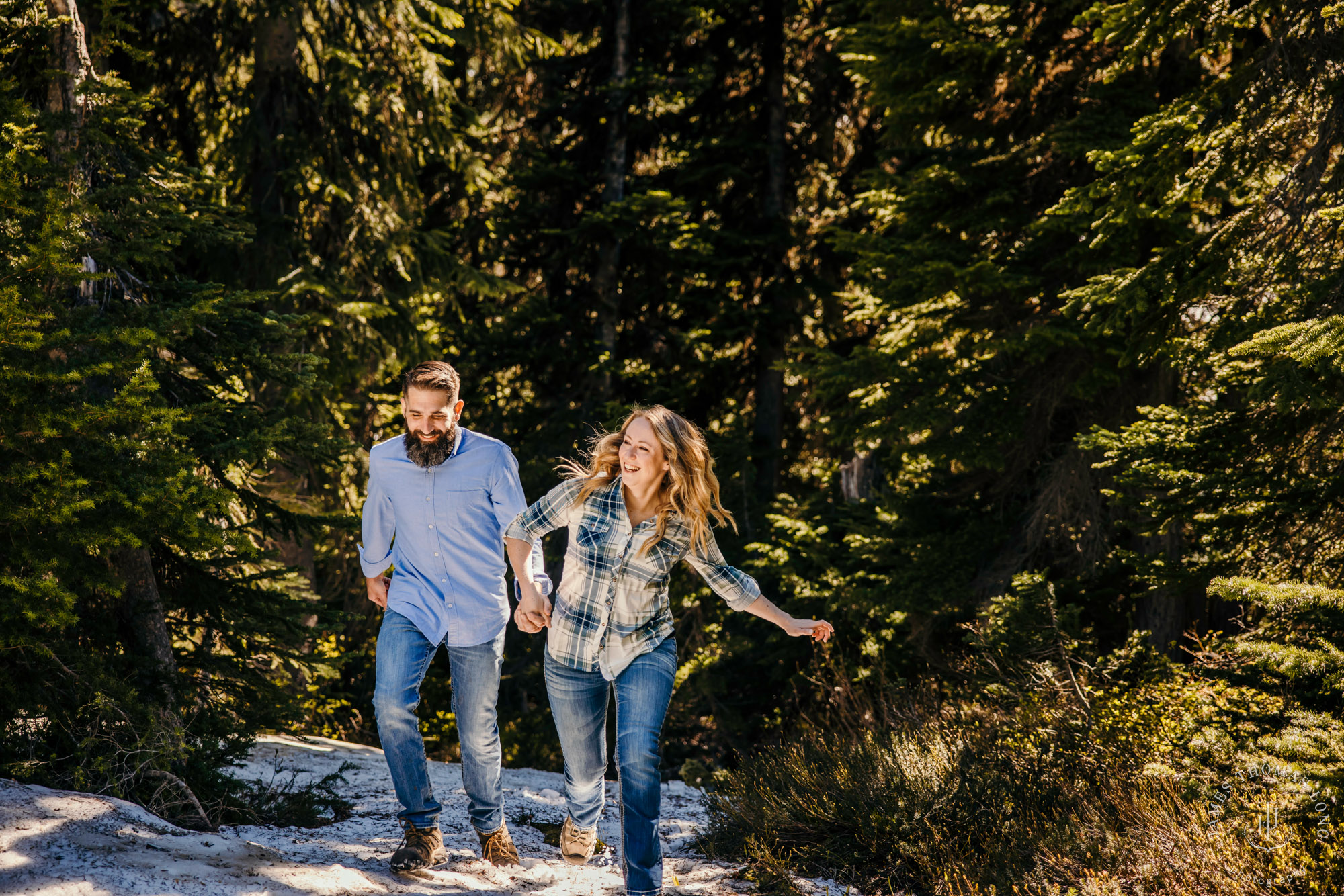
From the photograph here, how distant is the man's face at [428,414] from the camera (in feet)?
14.0

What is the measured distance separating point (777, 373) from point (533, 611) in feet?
38.1

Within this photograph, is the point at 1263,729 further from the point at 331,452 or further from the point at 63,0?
the point at 63,0

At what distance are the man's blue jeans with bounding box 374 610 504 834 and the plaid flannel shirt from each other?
542 millimetres

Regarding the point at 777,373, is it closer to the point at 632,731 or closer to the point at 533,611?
the point at 533,611

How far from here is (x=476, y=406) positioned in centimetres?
1370

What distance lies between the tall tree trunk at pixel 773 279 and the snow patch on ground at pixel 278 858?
9.35 m

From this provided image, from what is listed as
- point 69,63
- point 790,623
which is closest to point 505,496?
point 790,623

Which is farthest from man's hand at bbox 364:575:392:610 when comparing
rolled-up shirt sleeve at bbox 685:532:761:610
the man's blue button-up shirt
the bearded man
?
rolled-up shirt sleeve at bbox 685:532:761:610

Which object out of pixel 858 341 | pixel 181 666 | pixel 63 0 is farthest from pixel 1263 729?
pixel 858 341

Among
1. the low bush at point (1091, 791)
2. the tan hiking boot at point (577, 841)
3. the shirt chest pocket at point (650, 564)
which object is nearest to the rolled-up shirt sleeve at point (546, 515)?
the shirt chest pocket at point (650, 564)

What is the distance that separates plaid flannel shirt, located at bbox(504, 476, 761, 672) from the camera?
3951 millimetres

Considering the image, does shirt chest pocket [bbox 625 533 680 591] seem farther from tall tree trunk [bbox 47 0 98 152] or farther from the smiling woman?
tall tree trunk [bbox 47 0 98 152]

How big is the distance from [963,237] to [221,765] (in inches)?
352

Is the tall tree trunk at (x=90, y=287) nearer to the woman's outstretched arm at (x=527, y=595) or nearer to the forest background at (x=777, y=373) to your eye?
the forest background at (x=777, y=373)
